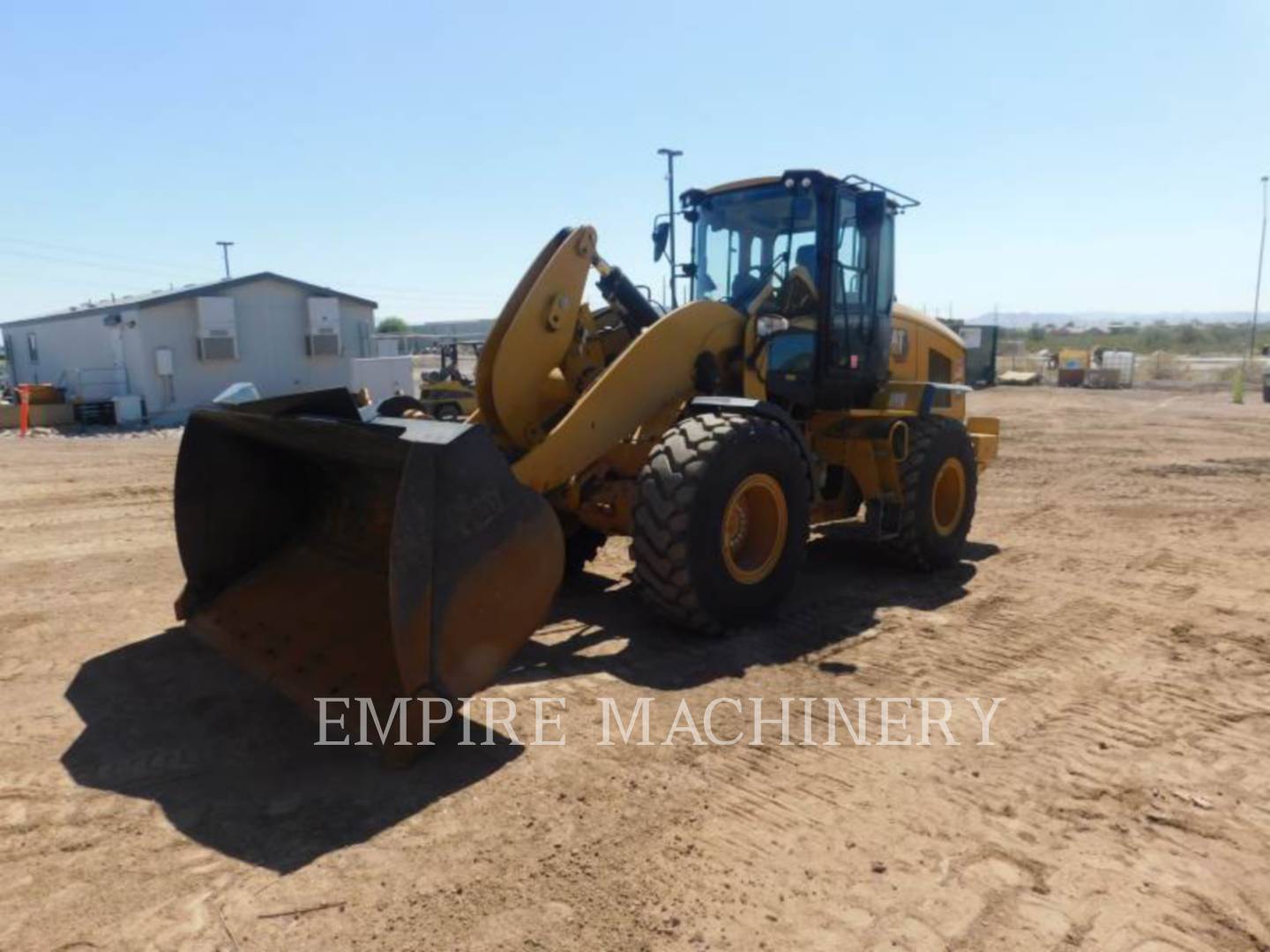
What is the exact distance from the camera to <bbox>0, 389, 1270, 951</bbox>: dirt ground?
2.67 metres

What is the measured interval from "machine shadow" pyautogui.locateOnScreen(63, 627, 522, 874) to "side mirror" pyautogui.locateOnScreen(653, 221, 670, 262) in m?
4.14

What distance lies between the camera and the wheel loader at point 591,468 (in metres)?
3.64

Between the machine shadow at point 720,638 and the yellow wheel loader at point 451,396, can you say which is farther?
the yellow wheel loader at point 451,396

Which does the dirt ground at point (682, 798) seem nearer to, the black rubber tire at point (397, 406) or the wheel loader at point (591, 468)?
the wheel loader at point (591, 468)

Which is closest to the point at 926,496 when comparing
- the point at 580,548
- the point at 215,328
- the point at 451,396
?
the point at 580,548

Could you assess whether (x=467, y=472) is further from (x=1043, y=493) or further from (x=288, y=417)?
(x=1043, y=493)

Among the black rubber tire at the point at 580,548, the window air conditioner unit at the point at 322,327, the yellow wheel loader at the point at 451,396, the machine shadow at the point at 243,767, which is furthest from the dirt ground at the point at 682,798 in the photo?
the window air conditioner unit at the point at 322,327

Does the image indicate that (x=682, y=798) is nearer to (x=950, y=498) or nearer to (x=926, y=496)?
(x=926, y=496)

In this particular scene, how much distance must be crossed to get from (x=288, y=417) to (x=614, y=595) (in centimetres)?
248

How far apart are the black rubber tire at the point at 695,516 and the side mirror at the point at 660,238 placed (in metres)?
2.22

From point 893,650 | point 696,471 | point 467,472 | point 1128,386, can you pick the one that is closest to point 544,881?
point 467,472

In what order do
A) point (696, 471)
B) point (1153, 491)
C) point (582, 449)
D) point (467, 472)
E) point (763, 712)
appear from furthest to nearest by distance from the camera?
point (1153, 491)
point (582, 449)
point (696, 471)
point (763, 712)
point (467, 472)

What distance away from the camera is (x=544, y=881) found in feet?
9.31

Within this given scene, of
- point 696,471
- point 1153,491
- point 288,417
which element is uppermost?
point 288,417
